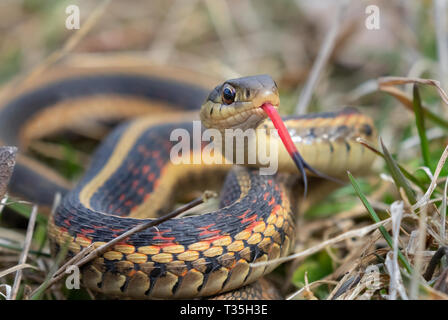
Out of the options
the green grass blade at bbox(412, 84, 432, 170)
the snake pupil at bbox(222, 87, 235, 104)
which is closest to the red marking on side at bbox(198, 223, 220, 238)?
the snake pupil at bbox(222, 87, 235, 104)

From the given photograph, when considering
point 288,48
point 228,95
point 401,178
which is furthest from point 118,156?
point 288,48

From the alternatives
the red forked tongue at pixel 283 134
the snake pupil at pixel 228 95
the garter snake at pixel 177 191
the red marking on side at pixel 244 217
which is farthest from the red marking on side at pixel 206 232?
the snake pupil at pixel 228 95

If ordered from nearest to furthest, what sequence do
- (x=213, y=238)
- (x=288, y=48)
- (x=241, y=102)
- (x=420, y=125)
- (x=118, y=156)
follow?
1. (x=213, y=238)
2. (x=241, y=102)
3. (x=420, y=125)
4. (x=118, y=156)
5. (x=288, y=48)

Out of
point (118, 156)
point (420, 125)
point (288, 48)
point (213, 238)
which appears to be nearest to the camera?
point (213, 238)

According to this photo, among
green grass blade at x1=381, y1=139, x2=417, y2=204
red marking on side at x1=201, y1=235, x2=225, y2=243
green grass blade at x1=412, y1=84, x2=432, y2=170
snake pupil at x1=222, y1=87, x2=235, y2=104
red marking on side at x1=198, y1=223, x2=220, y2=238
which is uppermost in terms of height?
snake pupil at x1=222, y1=87, x2=235, y2=104

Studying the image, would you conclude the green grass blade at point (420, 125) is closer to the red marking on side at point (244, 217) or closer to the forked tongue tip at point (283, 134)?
the forked tongue tip at point (283, 134)

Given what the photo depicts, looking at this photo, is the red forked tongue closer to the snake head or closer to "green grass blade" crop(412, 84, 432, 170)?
the snake head

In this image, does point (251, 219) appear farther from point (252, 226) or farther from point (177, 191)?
point (177, 191)

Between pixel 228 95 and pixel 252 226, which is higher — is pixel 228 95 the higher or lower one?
the higher one
